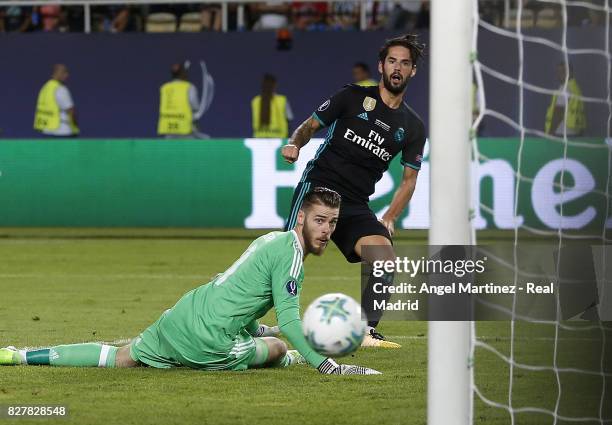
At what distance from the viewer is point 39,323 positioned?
31.5 feet

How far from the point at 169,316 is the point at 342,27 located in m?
14.5

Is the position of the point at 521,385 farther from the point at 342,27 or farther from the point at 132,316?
the point at 342,27

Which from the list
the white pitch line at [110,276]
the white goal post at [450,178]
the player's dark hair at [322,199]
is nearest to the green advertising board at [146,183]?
the white pitch line at [110,276]

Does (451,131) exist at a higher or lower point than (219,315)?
higher

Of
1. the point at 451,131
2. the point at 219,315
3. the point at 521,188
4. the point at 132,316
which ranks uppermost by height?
the point at 451,131

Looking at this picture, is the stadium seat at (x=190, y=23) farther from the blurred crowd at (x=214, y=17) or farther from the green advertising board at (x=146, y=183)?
the green advertising board at (x=146, y=183)

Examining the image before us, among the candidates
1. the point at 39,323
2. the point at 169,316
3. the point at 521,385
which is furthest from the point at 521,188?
the point at 39,323

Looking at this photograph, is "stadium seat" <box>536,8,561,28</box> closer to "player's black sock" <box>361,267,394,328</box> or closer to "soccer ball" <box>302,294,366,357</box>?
"player's black sock" <box>361,267,394,328</box>

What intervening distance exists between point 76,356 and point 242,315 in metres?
1.04

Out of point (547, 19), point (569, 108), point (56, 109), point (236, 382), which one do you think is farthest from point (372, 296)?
point (56, 109)

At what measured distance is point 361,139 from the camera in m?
8.82

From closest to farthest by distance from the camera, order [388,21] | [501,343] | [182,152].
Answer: [501,343]
[182,152]
[388,21]

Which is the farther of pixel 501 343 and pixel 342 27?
pixel 342 27

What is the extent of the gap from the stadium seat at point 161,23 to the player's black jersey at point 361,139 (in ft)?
43.0
